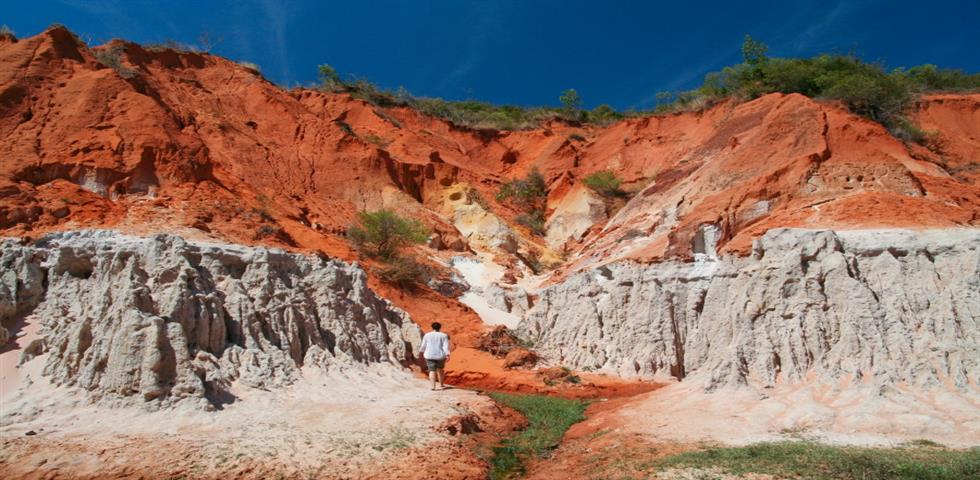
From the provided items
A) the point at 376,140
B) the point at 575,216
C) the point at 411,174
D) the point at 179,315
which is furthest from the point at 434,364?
the point at 376,140

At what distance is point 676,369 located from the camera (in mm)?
14750

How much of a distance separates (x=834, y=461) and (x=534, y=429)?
499 cm

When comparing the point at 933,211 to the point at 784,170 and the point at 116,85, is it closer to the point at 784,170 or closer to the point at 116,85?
the point at 784,170

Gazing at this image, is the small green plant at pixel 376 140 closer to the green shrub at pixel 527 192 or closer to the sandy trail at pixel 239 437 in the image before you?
the green shrub at pixel 527 192

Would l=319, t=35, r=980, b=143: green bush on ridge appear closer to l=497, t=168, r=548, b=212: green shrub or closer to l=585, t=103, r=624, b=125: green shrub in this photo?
l=585, t=103, r=624, b=125: green shrub

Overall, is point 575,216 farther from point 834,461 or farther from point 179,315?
point 834,461

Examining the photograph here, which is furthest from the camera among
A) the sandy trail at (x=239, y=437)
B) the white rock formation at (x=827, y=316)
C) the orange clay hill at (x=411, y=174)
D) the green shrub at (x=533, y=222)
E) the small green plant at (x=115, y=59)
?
the green shrub at (x=533, y=222)

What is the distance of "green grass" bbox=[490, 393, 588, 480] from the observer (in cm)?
817

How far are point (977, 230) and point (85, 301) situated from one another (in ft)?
53.2

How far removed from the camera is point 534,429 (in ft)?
34.2

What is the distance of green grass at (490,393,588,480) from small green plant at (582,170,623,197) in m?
20.8

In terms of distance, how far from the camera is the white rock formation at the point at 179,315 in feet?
29.7

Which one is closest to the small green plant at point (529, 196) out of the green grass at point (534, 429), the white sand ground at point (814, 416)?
the green grass at point (534, 429)

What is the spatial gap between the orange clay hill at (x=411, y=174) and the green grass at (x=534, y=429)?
1951 millimetres
